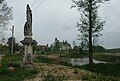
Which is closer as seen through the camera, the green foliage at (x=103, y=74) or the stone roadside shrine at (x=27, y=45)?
the green foliage at (x=103, y=74)

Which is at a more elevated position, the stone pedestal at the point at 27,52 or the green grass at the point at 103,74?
the stone pedestal at the point at 27,52

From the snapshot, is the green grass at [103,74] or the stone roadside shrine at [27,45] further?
the stone roadside shrine at [27,45]

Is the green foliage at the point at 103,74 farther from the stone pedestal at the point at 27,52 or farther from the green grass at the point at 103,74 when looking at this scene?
the stone pedestal at the point at 27,52

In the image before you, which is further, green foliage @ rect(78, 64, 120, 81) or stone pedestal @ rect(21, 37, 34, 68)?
stone pedestal @ rect(21, 37, 34, 68)

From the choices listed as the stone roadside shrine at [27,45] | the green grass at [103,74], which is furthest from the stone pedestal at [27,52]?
the green grass at [103,74]

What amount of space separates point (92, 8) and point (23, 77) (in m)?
19.7

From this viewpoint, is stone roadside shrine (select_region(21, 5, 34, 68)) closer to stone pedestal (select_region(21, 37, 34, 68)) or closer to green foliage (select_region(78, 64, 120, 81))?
stone pedestal (select_region(21, 37, 34, 68))

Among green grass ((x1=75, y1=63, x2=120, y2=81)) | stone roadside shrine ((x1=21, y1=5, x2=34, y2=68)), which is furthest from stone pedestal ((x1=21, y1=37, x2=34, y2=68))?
green grass ((x1=75, y1=63, x2=120, y2=81))

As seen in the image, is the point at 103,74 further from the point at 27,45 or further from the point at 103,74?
the point at 27,45

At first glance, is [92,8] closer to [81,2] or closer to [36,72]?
[81,2]

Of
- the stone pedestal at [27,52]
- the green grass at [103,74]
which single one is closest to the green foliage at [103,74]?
the green grass at [103,74]

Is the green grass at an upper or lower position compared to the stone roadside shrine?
lower

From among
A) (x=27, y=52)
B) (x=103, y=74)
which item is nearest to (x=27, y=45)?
(x=27, y=52)

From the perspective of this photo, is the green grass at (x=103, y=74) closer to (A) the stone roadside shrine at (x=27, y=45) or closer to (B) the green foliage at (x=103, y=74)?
(B) the green foliage at (x=103, y=74)
